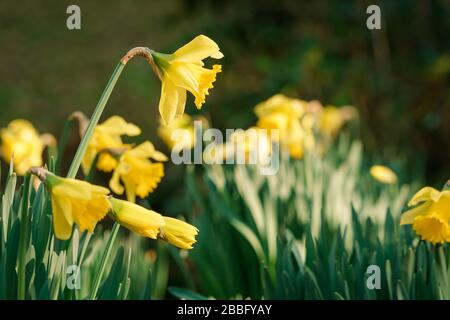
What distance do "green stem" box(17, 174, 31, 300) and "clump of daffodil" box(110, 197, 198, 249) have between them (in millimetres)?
132

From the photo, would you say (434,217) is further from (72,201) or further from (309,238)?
(72,201)

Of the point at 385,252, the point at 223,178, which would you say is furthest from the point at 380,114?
the point at 385,252

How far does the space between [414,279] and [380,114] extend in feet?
7.88

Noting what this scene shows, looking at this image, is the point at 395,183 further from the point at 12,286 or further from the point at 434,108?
the point at 434,108

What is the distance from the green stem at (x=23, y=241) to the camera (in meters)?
1.16

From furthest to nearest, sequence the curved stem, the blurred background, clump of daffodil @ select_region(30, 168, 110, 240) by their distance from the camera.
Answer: the blurred background → the curved stem → clump of daffodil @ select_region(30, 168, 110, 240)

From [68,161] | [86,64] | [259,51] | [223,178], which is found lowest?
[223,178]

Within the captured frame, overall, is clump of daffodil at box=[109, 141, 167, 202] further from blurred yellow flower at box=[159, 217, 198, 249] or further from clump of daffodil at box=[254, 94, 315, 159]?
clump of daffodil at box=[254, 94, 315, 159]

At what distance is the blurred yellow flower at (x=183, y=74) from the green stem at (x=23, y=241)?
0.26m

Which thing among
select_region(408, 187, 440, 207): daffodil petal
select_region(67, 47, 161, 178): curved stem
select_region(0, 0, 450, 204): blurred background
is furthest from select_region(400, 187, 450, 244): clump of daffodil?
select_region(0, 0, 450, 204): blurred background

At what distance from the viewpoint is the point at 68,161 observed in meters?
4.42

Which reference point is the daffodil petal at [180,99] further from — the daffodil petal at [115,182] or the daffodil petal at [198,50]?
the daffodil petal at [115,182]

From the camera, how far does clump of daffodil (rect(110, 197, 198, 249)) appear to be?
1.12 m

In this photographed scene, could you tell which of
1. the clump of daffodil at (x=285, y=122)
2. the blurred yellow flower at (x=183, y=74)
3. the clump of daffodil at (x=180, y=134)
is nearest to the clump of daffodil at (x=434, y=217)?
the blurred yellow flower at (x=183, y=74)
